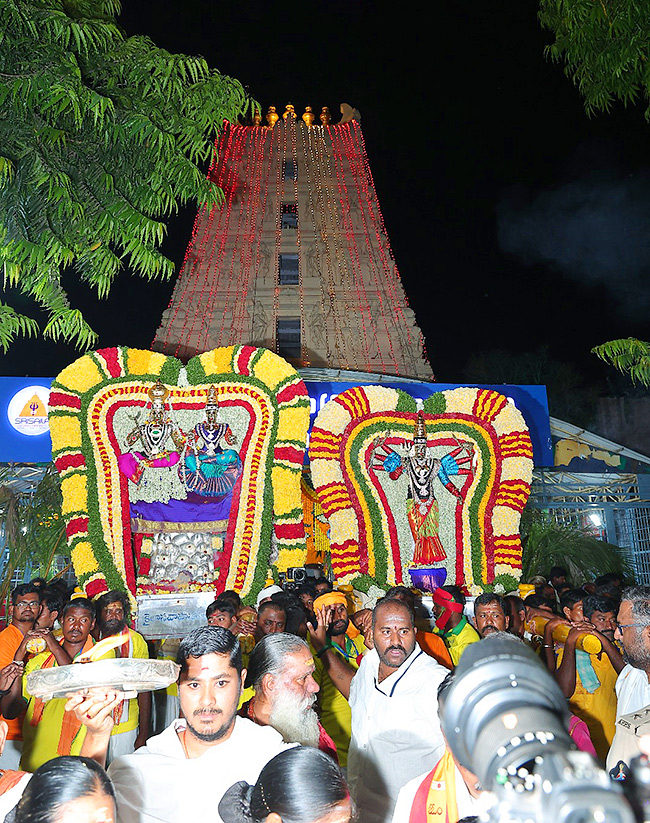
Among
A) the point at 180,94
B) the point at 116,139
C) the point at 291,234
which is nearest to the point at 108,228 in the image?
the point at 116,139

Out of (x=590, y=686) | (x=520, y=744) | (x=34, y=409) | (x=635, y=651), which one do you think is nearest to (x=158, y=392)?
(x=34, y=409)

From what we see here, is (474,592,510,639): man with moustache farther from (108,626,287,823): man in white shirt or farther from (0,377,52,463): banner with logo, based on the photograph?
(0,377,52,463): banner with logo

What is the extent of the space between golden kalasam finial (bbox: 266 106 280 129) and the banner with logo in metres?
12.0

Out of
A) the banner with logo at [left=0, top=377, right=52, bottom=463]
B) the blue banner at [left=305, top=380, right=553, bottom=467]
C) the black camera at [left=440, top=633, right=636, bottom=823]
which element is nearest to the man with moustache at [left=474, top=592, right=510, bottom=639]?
the black camera at [left=440, top=633, right=636, bottom=823]

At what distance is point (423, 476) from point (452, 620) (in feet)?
9.20

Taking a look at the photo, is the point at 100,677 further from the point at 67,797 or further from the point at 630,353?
the point at 630,353

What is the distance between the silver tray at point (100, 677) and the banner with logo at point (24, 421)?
10205 millimetres

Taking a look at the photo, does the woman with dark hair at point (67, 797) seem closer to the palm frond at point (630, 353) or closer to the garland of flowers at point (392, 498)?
the palm frond at point (630, 353)

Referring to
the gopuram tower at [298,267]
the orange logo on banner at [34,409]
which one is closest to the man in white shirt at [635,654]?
the orange logo on banner at [34,409]

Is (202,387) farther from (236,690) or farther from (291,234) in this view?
(291,234)

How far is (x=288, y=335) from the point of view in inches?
764

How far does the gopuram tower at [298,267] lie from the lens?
18.7m

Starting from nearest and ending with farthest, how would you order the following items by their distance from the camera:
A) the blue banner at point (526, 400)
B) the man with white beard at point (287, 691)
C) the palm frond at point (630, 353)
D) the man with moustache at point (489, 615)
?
the man with white beard at point (287, 691) → the man with moustache at point (489, 615) → the palm frond at point (630, 353) → the blue banner at point (526, 400)

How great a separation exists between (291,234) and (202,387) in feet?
37.7
